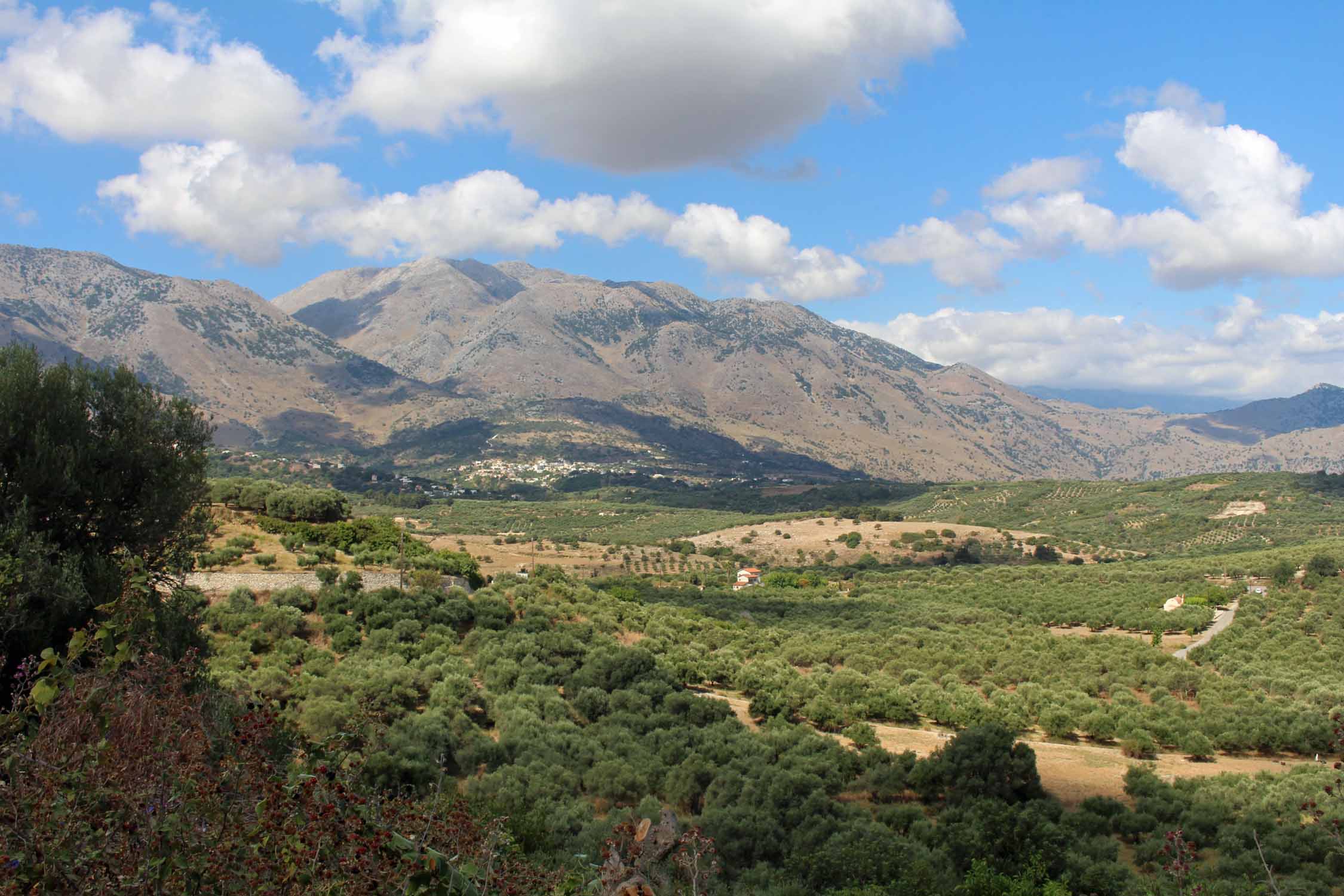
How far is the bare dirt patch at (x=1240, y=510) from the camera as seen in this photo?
3194 inches

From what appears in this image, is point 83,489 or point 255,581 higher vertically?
point 83,489

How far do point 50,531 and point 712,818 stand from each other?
10.5 m

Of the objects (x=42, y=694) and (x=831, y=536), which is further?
(x=831, y=536)

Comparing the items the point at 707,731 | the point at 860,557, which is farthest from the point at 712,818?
the point at 860,557

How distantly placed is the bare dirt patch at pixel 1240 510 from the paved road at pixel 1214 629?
50.1 m

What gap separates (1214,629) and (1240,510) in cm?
6157

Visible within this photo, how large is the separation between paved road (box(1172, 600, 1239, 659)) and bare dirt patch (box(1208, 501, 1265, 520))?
5012 centimetres

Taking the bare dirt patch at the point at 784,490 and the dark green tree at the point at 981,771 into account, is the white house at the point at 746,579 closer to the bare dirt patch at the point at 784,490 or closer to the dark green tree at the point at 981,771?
the dark green tree at the point at 981,771

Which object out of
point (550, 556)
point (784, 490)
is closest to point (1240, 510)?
point (784, 490)

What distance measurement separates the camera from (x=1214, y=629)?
34.3 meters

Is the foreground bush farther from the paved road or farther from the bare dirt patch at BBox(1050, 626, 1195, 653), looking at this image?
the bare dirt patch at BBox(1050, 626, 1195, 653)

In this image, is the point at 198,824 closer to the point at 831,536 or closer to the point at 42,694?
the point at 42,694

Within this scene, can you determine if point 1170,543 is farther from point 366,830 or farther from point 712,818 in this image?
point 366,830

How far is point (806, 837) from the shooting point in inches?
466
